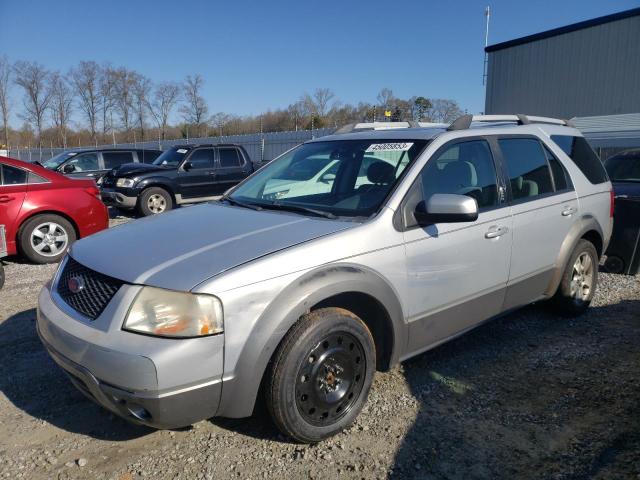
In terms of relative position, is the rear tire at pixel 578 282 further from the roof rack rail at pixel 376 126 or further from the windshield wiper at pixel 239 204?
the windshield wiper at pixel 239 204

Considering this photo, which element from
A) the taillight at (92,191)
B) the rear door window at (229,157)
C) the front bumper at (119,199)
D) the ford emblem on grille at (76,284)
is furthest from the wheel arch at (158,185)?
the ford emblem on grille at (76,284)

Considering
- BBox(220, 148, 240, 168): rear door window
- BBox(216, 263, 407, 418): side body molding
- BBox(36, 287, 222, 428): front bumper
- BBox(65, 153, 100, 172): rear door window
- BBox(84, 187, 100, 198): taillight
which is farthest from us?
BBox(65, 153, 100, 172): rear door window

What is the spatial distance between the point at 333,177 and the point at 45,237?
5.22m

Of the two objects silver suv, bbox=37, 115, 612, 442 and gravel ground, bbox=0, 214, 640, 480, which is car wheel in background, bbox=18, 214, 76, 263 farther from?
silver suv, bbox=37, 115, 612, 442

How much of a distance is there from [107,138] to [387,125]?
7119 centimetres

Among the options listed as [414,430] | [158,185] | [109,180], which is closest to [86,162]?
[109,180]

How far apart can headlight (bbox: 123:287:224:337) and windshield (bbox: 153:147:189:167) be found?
1107cm

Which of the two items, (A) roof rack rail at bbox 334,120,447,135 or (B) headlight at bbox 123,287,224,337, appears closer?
(B) headlight at bbox 123,287,224,337

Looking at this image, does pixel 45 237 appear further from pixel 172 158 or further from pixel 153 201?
pixel 172 158

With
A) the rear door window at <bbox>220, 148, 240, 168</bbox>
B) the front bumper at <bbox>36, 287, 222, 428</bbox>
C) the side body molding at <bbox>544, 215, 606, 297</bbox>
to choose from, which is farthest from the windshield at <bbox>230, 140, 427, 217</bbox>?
the rear door window at <bbox>220, 148, 240, 168</bbox>

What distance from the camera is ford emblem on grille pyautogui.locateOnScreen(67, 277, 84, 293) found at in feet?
8.67

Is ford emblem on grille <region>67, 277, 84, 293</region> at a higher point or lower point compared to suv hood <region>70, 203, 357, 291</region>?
lower

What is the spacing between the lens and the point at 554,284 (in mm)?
4348

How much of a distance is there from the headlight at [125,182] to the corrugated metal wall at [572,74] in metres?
20.5
